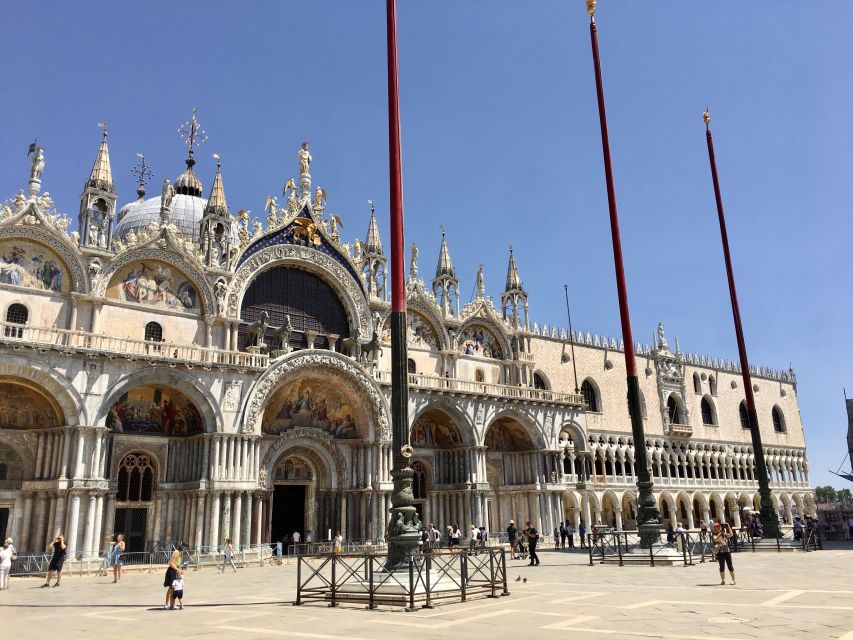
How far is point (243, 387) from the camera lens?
31.0m

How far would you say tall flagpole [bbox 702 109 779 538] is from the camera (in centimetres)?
3084

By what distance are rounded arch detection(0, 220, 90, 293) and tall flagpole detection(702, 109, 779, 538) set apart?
28038 millimetres

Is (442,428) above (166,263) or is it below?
below

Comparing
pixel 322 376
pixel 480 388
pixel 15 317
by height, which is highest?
pixel 15 317

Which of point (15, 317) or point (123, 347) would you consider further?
point (123, 347)

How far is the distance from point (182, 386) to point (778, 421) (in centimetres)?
5568

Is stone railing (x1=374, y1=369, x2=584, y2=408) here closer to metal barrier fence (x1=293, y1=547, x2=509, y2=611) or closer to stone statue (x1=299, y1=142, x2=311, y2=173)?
stone statue (x1=299, y1=142, x2=311, y2=173)

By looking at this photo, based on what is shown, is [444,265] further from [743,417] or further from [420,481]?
[743,417]

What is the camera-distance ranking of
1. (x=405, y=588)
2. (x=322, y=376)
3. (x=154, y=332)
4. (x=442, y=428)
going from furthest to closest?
1. (x=442, y=428)
2. (x=322, y=376)
3. (x=154, y=332)
4. (x=405, y=588)

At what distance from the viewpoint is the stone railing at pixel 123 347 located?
27.0m

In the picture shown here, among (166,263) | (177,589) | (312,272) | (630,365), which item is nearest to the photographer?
(177,589)

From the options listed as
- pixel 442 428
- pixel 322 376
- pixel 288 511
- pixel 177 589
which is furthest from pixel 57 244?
pixel 442 428

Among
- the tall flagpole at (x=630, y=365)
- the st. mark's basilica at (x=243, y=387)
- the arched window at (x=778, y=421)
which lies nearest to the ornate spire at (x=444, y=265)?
the st. mark's basilica at (x=243, y=387)

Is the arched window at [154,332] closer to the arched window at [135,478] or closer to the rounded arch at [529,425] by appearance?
the arched window at [135,478]
